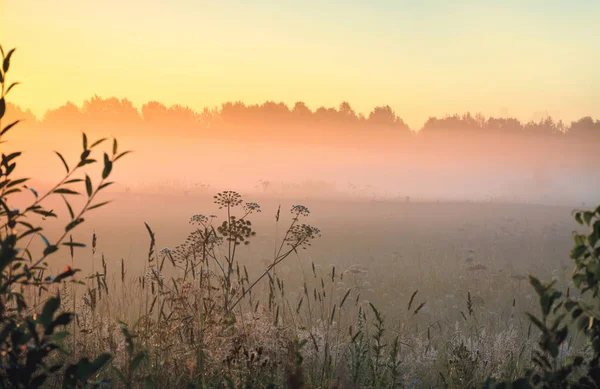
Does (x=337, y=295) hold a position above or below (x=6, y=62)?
below

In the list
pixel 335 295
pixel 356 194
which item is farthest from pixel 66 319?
pixel 356 194

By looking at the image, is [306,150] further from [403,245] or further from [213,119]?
[403,245]

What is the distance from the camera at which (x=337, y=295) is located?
1449 cm

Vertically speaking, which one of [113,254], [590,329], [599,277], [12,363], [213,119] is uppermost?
[213,119]

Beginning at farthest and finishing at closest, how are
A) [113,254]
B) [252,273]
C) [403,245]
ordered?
[403,245] → [113,254] → [252,273]

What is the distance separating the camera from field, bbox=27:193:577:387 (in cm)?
502

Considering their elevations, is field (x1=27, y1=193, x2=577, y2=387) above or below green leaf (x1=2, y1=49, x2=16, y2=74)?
below

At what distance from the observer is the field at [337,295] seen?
5.02 metres

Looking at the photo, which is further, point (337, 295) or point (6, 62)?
point (337, 295)

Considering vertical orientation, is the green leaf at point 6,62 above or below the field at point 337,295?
above

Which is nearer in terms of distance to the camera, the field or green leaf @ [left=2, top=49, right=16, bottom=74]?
green leaf @ [left=2, top=49, right=16, bottom=74]

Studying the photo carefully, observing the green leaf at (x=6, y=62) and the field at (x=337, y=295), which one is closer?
the green leaf at (x=6, y=62)

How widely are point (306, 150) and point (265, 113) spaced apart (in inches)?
432

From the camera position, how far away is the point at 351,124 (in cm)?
10000
